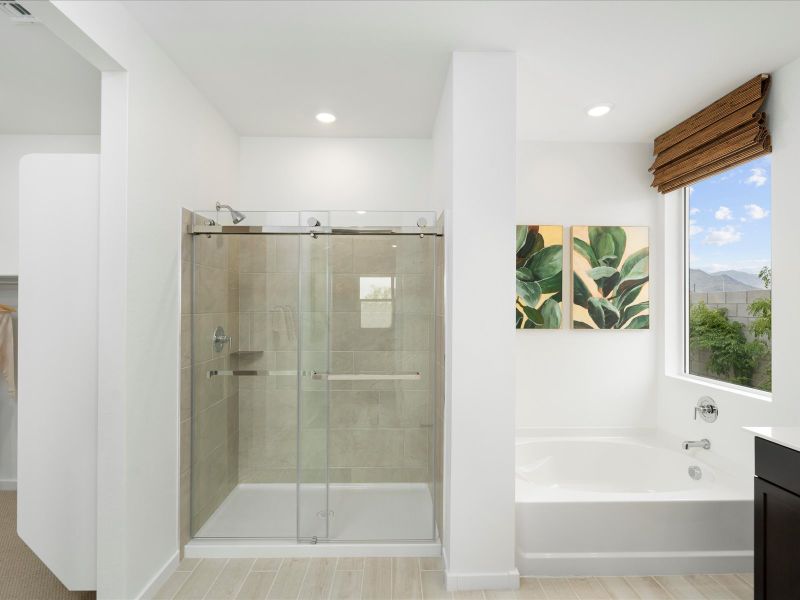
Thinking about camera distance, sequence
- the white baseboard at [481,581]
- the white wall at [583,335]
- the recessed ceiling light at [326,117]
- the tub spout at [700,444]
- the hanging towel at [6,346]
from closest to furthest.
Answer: the white baseboard at [481,581] < the tub spout at [700,444] < the recessed ceiling light at [326,117] < the hanging towel at [6,346] < the white wall at [583,335]

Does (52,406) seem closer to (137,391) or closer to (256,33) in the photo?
(137,391)

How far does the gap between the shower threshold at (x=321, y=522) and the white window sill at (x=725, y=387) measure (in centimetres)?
181

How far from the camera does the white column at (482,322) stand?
2.26 metres

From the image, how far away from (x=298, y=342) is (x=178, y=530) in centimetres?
110

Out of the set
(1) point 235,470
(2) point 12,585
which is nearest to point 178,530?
(1) point 235,470

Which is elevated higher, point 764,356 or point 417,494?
point 764,356

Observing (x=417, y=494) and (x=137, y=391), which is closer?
(x=137, y=391)

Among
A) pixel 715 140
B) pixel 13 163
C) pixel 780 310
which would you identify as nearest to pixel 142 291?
pixel 13 163

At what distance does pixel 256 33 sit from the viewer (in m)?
2.12

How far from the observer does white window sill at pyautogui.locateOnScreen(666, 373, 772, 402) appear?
8.61 ft

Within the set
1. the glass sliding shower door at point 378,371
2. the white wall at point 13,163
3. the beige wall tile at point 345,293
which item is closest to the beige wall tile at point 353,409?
the glass sliding shower door at point 378,371

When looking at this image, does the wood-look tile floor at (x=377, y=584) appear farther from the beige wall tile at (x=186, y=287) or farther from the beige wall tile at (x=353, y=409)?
the beige wall tile at (x=186, y=287)

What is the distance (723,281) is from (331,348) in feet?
7.96

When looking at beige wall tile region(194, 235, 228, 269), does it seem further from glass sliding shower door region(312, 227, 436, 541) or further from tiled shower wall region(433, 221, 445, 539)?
tiled shower wall region(433, 221, 445, 539)
